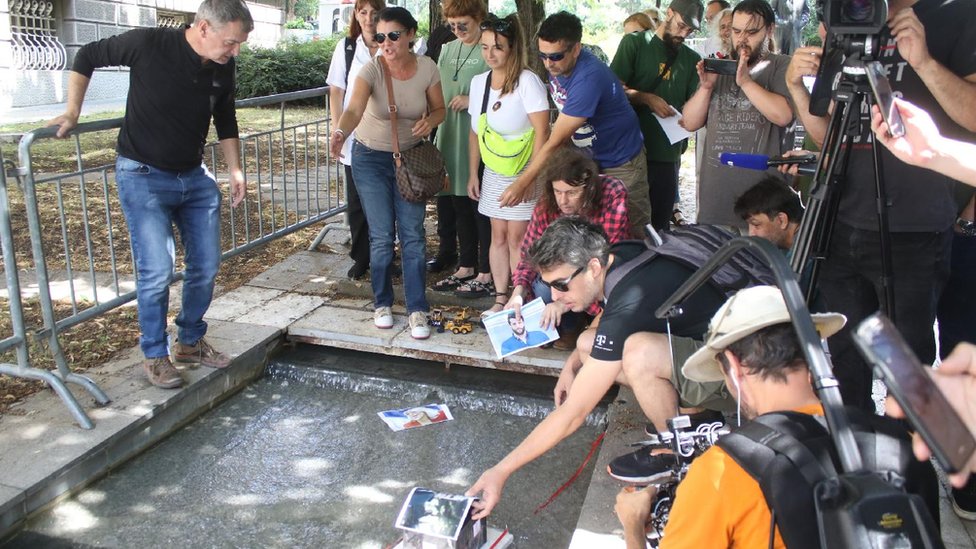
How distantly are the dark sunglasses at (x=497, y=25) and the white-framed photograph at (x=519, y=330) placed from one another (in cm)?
151

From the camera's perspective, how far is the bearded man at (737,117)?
4.29 metres

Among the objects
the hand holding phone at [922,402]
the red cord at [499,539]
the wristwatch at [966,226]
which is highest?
the hand holding phone at [922,402]

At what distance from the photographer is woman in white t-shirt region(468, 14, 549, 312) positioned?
4.65 meters

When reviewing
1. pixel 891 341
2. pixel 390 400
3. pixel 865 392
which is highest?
pixel 891 341

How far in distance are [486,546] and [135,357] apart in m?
2.55

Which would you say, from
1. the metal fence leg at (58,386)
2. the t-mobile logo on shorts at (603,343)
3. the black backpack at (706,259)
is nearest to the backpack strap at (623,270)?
the black backpack at (706,259)

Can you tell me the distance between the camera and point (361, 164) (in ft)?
15.9

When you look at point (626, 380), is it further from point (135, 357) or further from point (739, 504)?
point (135, 357)

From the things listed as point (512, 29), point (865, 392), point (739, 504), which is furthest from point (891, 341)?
point (512, 29)

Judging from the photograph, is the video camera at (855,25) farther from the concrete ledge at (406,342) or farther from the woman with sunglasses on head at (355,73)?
the woman with sunglasses on head at (355,73)

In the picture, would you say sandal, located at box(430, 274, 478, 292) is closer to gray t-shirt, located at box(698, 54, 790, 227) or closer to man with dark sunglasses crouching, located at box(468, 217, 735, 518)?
gray t-shirt, located at box(698, 54, 790, 227)

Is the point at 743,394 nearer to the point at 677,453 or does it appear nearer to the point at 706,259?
the point at 677,453

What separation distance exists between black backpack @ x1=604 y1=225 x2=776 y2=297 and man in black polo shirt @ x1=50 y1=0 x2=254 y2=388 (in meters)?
2.13

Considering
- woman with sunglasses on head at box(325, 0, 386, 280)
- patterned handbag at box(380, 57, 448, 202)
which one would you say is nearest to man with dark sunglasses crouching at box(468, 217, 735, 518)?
patterned handbag at box(380, 57, 448, 202)
